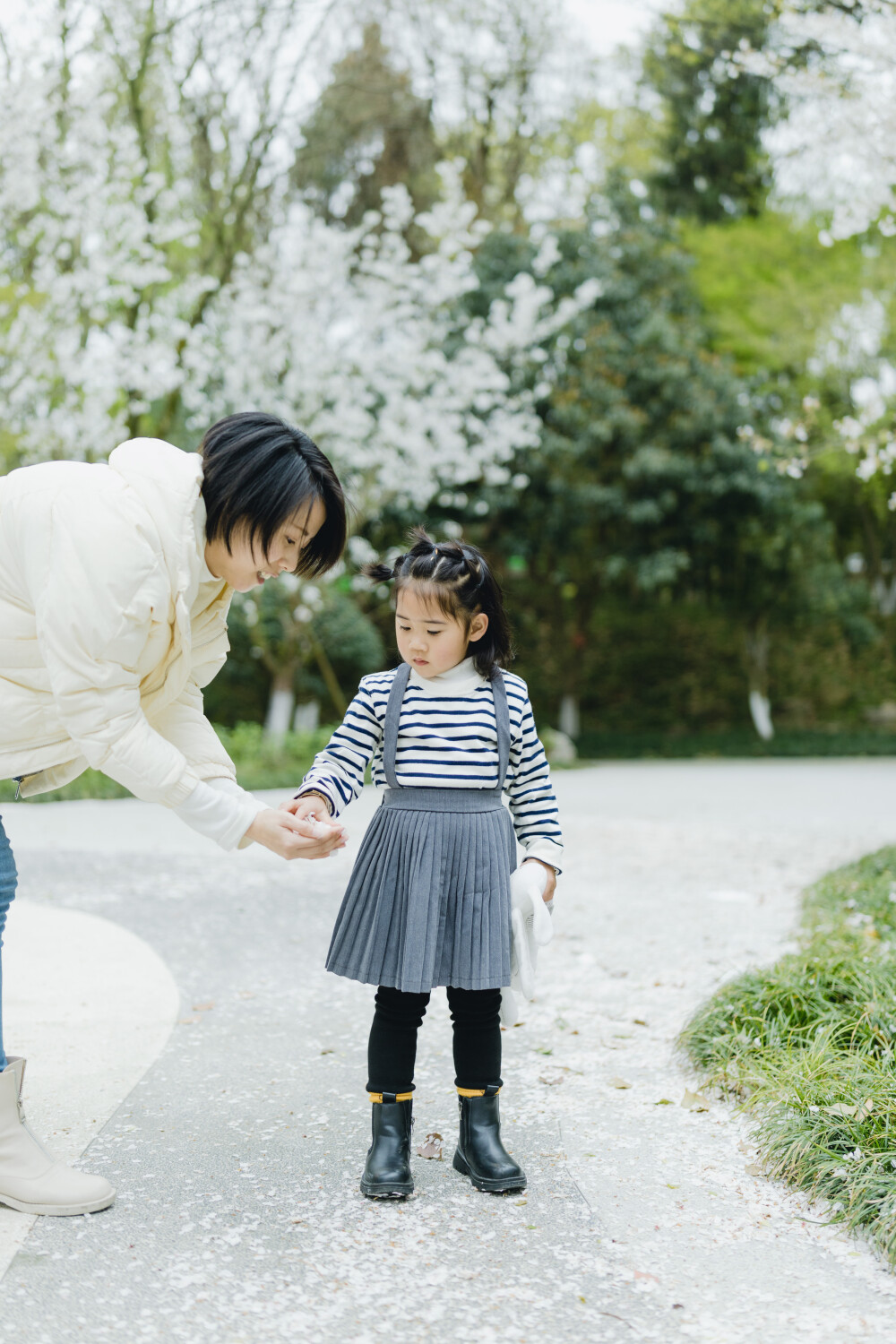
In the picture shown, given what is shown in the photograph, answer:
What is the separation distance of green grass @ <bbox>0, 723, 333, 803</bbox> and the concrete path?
4495 millimetres

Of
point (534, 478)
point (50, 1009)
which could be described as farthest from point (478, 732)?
point (534, 478)

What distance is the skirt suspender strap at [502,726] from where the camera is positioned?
2.44m

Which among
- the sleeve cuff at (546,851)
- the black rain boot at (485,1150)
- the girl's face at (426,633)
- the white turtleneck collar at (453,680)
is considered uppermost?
the girl's face at (426,633)

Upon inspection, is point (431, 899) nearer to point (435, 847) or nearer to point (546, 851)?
point (435, 847)

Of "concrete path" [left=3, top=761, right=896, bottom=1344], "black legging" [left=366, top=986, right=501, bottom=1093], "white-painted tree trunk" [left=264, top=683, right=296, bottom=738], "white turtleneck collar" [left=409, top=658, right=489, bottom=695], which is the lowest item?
"concrete path" [left=3, top=761, right=896, bottom=1344]

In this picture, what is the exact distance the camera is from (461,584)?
241 cm

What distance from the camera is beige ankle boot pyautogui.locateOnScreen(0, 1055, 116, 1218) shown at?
2.24 m

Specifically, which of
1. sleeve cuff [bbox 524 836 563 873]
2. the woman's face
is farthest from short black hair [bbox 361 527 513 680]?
sleeve cuff [bbox 524 836 563 873]

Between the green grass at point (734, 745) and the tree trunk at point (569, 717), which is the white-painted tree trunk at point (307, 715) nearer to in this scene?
the green grass at point (734, 745)

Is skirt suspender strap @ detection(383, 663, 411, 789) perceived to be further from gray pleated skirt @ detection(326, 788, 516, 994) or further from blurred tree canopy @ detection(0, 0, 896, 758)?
blurred tree canopy @ detection(0, 0, 896, 758)

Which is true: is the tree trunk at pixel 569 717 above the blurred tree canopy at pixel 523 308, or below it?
below

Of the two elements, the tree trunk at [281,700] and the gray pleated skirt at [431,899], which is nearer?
the gray pleated skirt at [431,899]

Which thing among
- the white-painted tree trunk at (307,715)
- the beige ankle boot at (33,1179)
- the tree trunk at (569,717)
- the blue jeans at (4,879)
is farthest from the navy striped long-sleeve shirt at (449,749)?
the tree trunk at (569,717)

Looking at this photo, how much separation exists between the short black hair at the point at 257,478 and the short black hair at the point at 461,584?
27 cm
